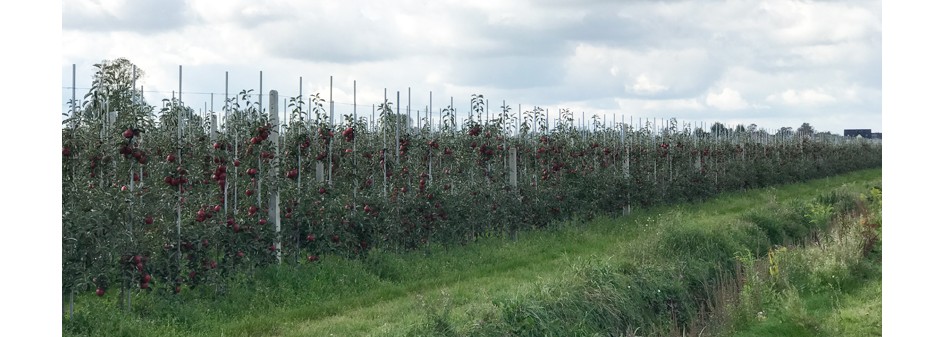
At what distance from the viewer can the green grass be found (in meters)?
7.49

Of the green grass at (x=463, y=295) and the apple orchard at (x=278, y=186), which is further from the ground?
the apple orchard at (x=278, y=186)

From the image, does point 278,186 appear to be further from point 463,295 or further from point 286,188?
point 463,295

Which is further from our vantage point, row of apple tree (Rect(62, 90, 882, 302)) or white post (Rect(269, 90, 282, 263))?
white post (Rect(269, 90, 282, 263))

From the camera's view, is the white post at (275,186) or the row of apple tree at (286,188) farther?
the white post at (275,186)

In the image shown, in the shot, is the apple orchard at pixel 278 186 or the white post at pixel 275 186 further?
the white post at pixel 275 186

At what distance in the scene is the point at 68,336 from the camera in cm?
689

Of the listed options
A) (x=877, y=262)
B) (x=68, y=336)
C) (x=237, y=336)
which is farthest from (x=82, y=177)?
(x=877, y=262)

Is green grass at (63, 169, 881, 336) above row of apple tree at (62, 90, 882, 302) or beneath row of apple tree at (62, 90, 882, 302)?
beneath

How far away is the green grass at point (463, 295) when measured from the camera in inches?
295

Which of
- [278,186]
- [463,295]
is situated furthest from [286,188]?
[463,295]

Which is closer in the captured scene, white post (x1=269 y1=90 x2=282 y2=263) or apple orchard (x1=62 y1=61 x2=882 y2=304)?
apple orchard (x1=62 y1=61 x2=882 y2=304)

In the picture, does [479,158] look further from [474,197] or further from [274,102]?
[274,102]

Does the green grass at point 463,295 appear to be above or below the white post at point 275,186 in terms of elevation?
below

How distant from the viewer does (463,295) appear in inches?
367
